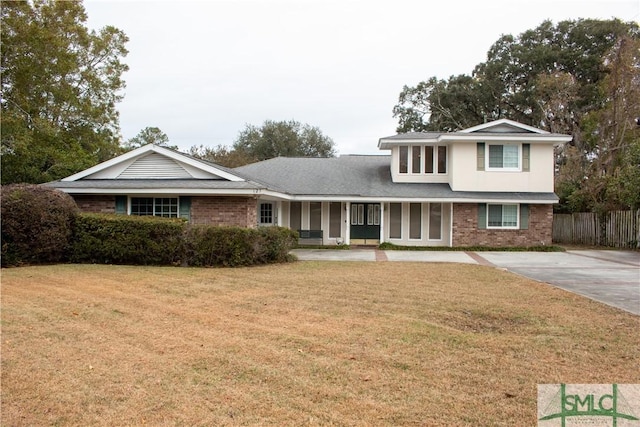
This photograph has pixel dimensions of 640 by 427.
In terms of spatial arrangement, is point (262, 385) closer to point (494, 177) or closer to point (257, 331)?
point (257, 331)

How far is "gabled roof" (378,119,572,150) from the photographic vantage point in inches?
848

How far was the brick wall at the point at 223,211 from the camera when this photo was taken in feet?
56.0

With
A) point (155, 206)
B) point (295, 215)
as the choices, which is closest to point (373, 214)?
point (295, 215)

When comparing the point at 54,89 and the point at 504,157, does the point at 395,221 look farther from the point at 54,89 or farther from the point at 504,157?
the point at 54,89

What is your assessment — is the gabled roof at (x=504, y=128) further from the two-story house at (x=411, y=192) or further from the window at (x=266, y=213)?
the window at (x=266, y=213)

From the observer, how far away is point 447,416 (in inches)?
152

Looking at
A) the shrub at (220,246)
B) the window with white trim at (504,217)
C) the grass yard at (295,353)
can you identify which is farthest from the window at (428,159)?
the grass yard at (295,353)

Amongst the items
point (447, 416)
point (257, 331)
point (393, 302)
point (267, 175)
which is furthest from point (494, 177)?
point (447, 416)

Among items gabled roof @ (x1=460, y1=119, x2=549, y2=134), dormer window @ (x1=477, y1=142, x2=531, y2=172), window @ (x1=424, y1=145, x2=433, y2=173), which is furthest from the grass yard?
window @ (x1=424, y1=145, x2=433, y2=173)

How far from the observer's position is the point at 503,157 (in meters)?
22.2

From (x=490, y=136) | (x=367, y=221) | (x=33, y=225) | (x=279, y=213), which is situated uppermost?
(x=490, y=136)

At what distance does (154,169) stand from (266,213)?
18.3ft

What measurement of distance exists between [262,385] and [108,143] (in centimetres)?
2609

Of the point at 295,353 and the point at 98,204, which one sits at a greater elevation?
the point at 98,204
